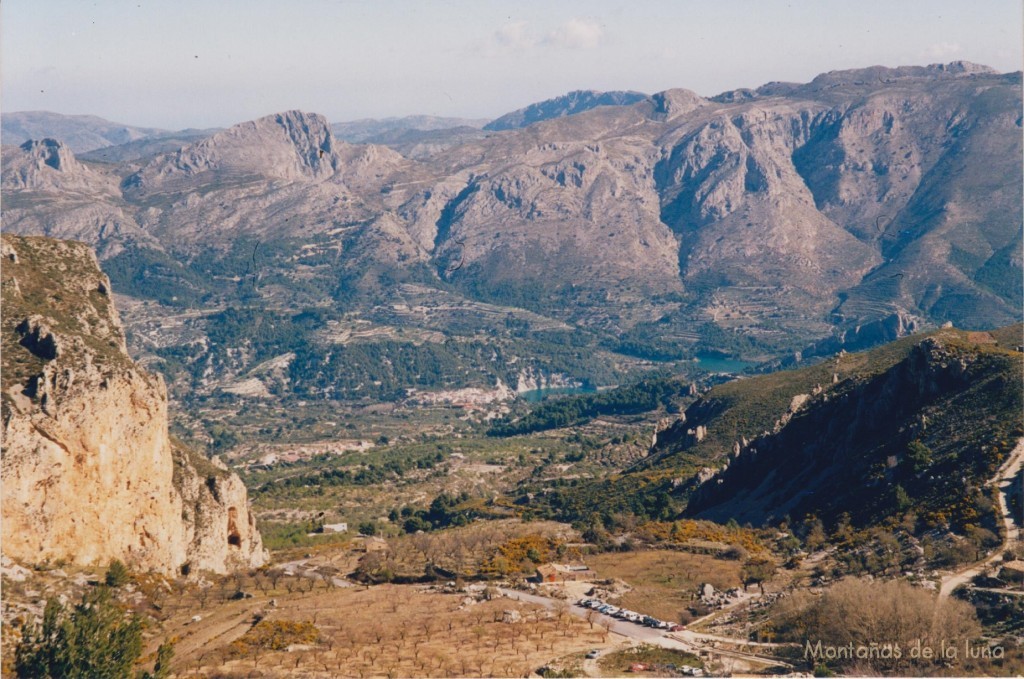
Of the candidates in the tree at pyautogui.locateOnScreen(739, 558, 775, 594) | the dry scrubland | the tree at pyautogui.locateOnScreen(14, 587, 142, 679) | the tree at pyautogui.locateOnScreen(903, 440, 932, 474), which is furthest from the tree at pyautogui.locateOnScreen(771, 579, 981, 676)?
the tree at pyautogui.locateOnScreen(14, 587, 142, 679)

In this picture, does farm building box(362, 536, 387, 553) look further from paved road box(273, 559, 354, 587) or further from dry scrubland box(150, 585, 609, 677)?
dry scrubland box(150, 585, 609, 677)

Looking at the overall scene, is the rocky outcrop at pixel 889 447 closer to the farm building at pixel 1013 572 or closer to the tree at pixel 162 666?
the farm building at pixel 1013 572

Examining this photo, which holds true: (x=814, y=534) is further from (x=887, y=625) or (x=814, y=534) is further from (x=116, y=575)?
(x=116, y=575)

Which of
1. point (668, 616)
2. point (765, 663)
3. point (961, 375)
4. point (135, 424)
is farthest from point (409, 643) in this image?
point (961, 375)

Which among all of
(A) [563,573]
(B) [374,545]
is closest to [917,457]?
(A) [563,573]

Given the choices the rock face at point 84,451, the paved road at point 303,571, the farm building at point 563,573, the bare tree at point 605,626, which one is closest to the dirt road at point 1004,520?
the bare tree at point 605,626

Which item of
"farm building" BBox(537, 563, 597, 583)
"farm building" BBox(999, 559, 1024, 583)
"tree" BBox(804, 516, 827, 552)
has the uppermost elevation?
"farm building" BBox(999, 559, 1024, 583)
